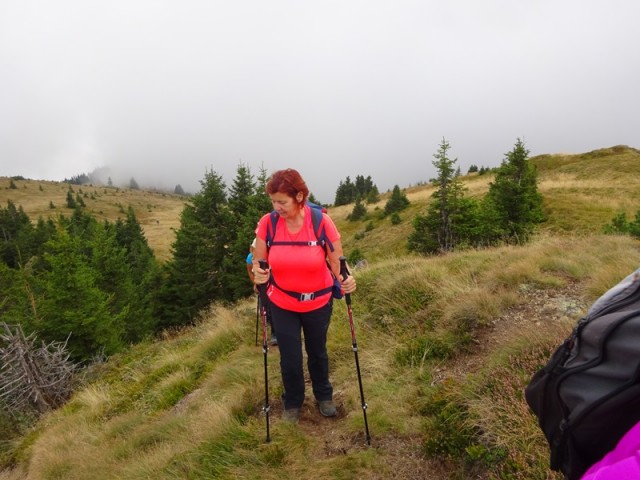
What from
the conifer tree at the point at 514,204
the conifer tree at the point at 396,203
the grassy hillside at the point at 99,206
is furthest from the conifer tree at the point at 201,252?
the grassy hillside at the point at 99,206

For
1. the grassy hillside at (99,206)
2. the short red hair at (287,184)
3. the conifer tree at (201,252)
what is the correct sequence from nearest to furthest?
the short red hair at (287,184), the conifer tree at (201,252), the grassy hillside at (99,206)

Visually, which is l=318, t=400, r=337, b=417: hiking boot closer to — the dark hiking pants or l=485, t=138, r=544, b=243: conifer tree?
the dark hiking pants

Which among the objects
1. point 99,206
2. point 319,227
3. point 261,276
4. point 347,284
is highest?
point 99,206

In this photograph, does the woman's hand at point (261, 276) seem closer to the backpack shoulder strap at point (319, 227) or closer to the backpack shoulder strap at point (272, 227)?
the backpack shoulder strap at point (272, 227)

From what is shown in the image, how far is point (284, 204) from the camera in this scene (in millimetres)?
3496

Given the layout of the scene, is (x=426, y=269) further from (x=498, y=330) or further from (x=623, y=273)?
(x=623, y=273)

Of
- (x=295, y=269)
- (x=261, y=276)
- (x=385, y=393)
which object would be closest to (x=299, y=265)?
(x=295, y=269)

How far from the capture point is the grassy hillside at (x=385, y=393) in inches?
129

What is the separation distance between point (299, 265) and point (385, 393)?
6.49 ft

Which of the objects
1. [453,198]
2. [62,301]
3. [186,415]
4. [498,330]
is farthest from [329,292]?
[62,301]

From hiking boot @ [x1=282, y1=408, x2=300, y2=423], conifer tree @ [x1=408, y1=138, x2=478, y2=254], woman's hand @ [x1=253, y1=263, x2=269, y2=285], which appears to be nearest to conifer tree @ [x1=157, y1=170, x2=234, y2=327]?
conifer tree @ [x1=408, y1=138, x2=478, y2=254]

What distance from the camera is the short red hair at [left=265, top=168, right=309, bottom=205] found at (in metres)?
3.46

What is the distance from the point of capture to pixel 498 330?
4754mm

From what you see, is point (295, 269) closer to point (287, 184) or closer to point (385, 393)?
point (287, 184)
